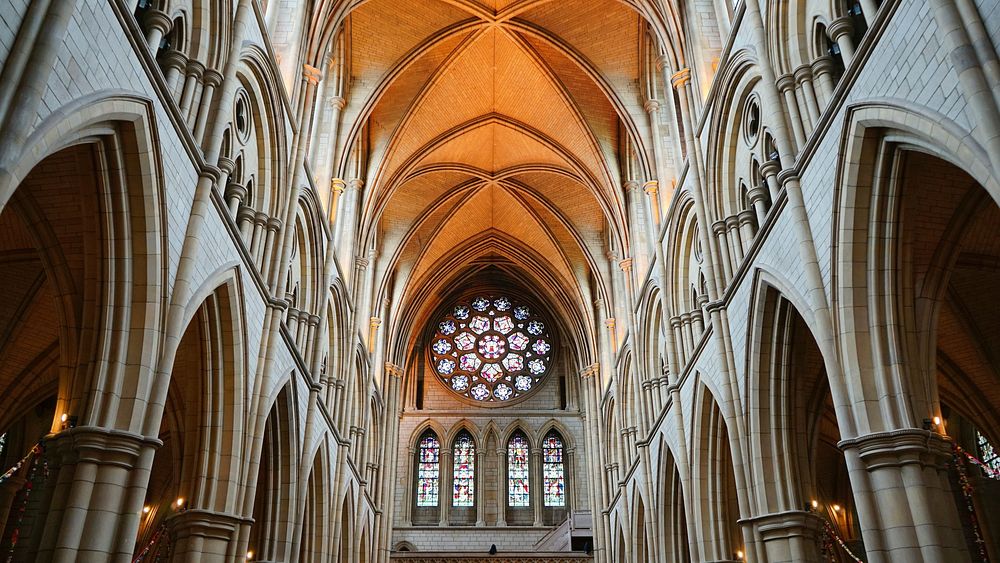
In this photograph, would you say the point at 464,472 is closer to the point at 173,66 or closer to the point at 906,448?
the point at 173,66

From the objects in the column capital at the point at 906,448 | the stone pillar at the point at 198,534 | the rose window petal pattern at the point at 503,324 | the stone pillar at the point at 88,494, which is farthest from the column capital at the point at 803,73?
the rose window petal pattern at the point at 503,324

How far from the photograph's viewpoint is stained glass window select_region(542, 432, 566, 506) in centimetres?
3409

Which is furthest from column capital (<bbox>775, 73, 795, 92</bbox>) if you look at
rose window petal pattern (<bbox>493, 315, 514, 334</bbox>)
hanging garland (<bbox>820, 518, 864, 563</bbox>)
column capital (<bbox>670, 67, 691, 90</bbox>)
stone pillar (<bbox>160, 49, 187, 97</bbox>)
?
rose window petal pattern (<bbox>493, 315, 514, 334</bbox>)

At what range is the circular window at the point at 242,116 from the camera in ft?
46.0

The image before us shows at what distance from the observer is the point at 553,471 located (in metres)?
34.6

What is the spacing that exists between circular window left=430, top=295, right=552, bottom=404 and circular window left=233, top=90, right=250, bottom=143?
22814 millimetres

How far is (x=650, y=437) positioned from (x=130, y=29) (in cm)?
1646

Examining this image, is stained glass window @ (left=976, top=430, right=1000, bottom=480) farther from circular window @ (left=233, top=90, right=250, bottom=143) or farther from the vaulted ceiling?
circular window @ (left=233, top=90, right=250, bottom=143)

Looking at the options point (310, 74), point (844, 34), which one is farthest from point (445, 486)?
point (844, 34)

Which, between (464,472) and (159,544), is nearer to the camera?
(159,544)

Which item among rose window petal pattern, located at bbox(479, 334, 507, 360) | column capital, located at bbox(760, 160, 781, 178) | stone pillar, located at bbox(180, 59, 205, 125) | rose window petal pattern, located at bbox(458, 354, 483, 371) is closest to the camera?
stone pillar, located at bbox(180, 59, 205, 125)

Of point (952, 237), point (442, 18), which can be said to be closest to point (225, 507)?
point (952, 237)

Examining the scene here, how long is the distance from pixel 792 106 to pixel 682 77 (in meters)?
6.33

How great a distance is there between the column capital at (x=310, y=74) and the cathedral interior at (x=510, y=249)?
34 centimetres
